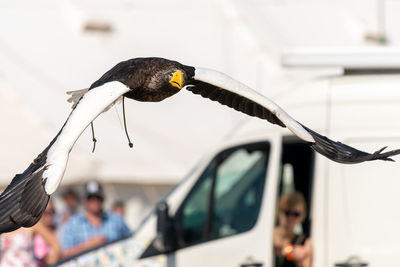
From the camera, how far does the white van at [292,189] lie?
6.57 meters

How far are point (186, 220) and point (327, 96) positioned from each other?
127 centimetres

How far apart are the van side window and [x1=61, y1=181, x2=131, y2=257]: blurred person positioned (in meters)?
1.67

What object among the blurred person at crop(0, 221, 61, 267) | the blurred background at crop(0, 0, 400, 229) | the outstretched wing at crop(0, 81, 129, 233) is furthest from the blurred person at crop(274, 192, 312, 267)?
the blurred background at crop(0, 0, 400, 229)

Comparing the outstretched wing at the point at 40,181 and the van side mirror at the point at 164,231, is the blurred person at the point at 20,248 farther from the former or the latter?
the outstretched wing at the point at 40,181

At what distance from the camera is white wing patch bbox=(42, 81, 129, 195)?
4418mm

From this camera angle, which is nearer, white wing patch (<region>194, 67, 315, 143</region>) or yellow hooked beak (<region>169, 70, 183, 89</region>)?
yellow hooked beak (<region>169, 70, 183, 89</region>)

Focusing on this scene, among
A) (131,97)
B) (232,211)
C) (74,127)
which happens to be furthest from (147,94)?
(232,211)

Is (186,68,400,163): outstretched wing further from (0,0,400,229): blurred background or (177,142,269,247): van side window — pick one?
(0,0,400,229): blurred background

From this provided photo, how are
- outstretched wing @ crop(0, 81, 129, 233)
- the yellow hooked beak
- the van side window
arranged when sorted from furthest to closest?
the van side window, the yellow hooked beak, outstretched wing @ crop(0, 81, 129, 233)

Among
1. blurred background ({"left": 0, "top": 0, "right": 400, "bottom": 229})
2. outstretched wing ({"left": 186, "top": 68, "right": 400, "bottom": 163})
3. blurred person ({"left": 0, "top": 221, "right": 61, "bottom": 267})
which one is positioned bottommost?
blurred person ({"left": 0, "top": 221, "right": 61, "bottom": 267})

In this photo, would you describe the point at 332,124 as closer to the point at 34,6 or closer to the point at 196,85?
the point at 196,85

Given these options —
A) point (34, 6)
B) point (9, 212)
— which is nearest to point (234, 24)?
point (34, 6)

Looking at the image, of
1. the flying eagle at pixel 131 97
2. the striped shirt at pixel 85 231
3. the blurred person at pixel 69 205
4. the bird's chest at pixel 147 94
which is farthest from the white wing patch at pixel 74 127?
the blurred person at pixel 69 205

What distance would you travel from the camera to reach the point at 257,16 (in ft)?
52.4
